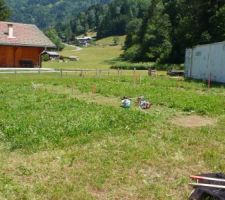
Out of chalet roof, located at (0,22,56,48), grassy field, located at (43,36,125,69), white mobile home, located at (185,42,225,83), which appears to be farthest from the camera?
grassy field, located at (43,36,125,69)

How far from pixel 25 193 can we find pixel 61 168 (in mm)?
1335

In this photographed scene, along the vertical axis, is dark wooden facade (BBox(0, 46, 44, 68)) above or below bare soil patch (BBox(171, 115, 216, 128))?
above

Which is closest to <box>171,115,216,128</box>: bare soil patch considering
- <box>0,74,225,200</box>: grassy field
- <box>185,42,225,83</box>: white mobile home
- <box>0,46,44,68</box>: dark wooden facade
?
<box>0,74,225,200</box>: grassy field

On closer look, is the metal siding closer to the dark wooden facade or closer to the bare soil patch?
the bare soil patch

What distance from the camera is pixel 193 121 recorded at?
45.0ft

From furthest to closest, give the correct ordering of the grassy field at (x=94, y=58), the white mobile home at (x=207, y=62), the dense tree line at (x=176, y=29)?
1. the grassy field at (x=94, y=58)
2. the dense tree line at (x=176, y=29)
3. the white mobile home at (x=207, y=62)

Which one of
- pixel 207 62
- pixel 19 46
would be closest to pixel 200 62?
pixel 207 62

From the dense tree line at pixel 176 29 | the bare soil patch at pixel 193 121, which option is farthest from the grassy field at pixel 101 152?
the dense tree line at pixel 176 29

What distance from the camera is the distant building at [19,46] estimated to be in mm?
47781

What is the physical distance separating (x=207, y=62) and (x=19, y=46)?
22989 mm

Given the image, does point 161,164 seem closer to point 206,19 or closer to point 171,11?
point 206,19

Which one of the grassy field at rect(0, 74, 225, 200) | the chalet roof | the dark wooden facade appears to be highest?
the chalet roof

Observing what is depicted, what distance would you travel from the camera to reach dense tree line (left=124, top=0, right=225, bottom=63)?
5962 cm

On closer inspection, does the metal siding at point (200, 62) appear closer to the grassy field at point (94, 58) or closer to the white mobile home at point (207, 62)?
the white mobile home at point (207, 62)
